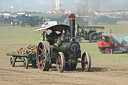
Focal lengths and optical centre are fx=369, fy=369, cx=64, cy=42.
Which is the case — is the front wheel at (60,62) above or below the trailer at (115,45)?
above

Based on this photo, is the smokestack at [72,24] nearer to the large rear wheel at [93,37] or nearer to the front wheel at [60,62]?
the front wheel at [60,62]

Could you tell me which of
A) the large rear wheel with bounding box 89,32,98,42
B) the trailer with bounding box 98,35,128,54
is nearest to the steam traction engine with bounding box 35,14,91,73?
the trailer with bounding box 98,35,128,54

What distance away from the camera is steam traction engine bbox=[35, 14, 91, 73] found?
14273 millimetres

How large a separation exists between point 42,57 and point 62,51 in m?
1.00

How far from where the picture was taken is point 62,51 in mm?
14711

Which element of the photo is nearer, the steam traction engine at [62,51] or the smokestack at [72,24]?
the steam traction engine at [62,51]

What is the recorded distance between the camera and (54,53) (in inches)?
581

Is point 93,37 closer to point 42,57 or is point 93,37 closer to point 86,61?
point 42,57

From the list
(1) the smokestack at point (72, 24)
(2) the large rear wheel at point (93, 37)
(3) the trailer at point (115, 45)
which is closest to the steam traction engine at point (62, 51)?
(1) the smokestack at point (72, 24)

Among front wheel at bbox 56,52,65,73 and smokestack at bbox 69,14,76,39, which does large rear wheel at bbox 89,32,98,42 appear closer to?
smokestack at bbox 69,14,76,39

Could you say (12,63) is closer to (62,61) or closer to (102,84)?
(62,61)

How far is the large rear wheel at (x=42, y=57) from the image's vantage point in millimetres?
14766

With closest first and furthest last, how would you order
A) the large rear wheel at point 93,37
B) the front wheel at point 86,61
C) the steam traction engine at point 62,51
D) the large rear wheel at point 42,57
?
the steam traction engine at point 62,51 < the front wheel at point 86,61 < the large rear wheel at point 42,57 < the large rear wheel at point 93,37

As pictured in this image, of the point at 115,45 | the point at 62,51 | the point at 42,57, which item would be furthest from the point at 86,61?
the point at 115,45
